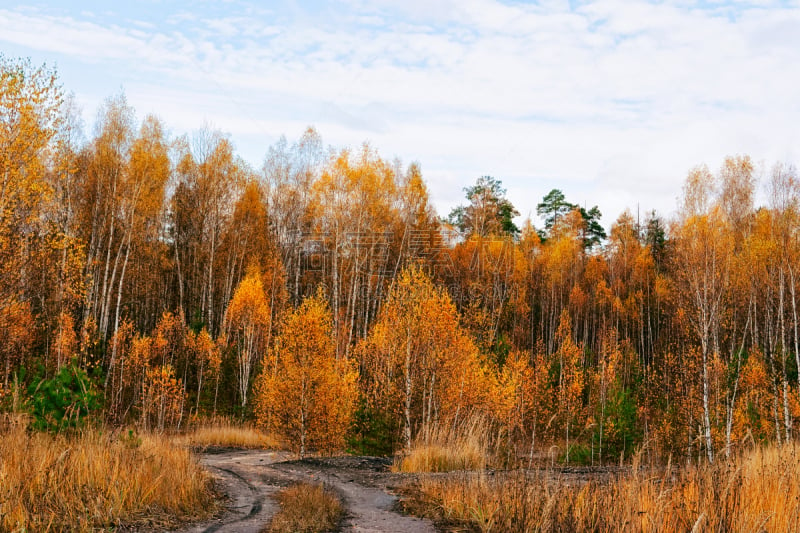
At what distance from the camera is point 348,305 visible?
31562 mm

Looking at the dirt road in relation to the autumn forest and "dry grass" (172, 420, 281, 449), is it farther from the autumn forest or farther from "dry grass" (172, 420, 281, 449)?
"dry grass" (172, 420, 281, 449)

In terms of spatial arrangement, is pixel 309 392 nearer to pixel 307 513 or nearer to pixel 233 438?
pixel 233 438

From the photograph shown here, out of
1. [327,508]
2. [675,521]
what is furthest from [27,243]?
[675,521]

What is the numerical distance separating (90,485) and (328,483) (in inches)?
186

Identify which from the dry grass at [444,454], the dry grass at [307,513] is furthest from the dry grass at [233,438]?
the dry grass at [307,513]

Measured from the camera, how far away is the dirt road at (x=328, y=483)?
273 inches

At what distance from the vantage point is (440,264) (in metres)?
43.5

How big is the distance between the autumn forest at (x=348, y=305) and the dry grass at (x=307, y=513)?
295cm

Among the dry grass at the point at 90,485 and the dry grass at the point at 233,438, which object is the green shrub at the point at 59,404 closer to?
the dry grass at the point at 90,485

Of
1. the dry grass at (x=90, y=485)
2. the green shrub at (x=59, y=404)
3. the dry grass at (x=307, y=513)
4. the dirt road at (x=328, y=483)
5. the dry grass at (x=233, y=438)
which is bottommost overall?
the dry grass at (x=233, y=438)

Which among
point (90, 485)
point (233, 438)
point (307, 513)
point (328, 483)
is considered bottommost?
point (233, 438)

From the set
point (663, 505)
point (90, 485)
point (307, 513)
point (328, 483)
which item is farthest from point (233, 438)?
point (663, 505)

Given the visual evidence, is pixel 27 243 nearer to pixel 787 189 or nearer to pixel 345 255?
pixel 345 255

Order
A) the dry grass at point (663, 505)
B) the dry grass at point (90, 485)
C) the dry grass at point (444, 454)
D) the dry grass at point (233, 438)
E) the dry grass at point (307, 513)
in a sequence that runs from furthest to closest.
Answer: the dry grass at point (233, 438), the dry grass at point (444, 454), the dry grass at point (307, 513), the dry grass at point (90, 485), the dry grass at point (663, 505)
